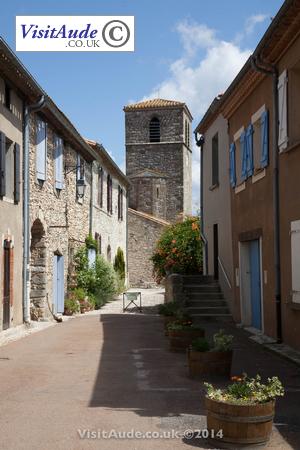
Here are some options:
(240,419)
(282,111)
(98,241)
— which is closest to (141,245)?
(98,241)

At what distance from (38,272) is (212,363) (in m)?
9.09

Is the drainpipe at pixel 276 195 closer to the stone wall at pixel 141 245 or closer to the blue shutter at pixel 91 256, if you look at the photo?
the blue shutter at pixel 91 256

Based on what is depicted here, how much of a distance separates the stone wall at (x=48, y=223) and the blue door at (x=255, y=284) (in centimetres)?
515

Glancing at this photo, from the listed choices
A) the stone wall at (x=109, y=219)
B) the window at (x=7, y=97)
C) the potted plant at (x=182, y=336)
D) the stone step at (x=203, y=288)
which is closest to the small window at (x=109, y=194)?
the stone wall at (x=109, y=219)

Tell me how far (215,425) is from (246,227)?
8898 mm

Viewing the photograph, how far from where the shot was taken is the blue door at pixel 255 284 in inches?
520

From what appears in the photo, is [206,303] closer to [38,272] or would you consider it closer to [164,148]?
[38,272]

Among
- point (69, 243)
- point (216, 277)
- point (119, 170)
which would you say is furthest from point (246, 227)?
point (119, 170)

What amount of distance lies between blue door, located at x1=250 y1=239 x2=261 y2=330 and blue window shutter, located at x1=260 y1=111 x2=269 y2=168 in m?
1.95

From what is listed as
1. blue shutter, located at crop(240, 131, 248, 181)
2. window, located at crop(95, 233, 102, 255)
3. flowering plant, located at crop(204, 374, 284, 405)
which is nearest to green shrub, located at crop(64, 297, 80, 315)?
window, located at crop(95, 233, 102, 255)

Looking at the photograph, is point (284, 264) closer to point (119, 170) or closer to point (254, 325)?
point (254, 325)

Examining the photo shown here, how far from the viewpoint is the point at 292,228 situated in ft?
33.8

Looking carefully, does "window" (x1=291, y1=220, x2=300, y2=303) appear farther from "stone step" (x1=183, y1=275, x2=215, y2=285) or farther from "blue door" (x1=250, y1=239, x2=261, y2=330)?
"stone step" (x1=183, y1=275, x2=215, y2=285)

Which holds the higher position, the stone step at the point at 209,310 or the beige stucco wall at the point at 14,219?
the beige stucco wall at the point at 14,219
